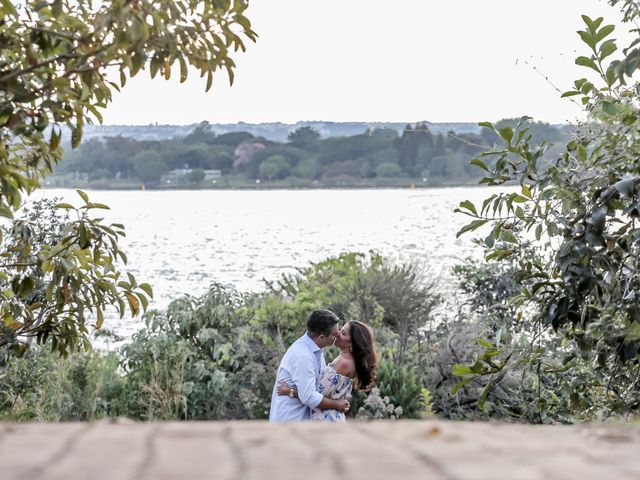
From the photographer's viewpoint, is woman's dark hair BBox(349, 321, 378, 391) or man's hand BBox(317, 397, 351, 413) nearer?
man's hand BBox(317, 397, 351, 413)

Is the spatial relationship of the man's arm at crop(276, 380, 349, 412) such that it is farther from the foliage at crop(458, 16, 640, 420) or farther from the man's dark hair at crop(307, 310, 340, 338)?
the foliage at crop(458, 16, 640, 420)

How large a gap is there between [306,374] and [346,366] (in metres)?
0.55

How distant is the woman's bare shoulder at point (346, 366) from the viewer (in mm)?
7117

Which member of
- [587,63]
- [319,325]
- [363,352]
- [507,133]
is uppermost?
[587,63]

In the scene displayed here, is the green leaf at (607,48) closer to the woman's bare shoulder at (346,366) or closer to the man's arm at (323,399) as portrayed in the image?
the man's arm at (323,399)

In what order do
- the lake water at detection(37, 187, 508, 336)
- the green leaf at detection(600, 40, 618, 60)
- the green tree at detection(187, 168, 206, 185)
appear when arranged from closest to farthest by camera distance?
the green leaf at detection(600, 40, 618, 60), the lake water at detection(37, 187, 508, 336), the green tree at detection(187, 168, 206, 185)

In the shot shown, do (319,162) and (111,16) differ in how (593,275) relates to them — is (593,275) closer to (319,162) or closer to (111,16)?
(111,16)

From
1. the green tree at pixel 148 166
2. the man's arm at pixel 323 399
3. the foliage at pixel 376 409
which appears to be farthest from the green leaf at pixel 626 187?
the green tree at pixel 148 166

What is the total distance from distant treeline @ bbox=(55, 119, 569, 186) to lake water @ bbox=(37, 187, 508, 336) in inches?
115

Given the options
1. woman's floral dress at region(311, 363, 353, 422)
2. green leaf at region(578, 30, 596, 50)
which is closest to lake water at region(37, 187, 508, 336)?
woman's floral dress at region(311, 363, 353, 422)

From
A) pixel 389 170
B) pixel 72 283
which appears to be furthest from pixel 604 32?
pixel 389 170

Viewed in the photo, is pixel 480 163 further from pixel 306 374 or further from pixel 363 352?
pixel 363 352

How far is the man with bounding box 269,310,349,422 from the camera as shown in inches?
262

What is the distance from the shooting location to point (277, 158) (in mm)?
52562
